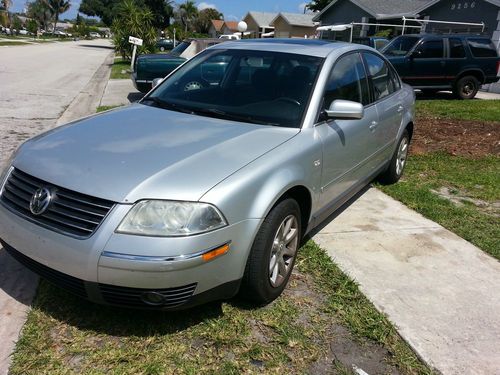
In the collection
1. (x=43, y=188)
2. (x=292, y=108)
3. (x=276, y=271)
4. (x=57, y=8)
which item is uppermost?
(x=57, y=8)

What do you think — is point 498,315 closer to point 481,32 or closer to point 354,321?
point 354,321

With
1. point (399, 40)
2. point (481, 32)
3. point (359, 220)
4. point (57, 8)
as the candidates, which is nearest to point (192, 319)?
point (359, 220)

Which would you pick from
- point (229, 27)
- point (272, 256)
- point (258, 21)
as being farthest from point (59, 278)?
point (229, 27)

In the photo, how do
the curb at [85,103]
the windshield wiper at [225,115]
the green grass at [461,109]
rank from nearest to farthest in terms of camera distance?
the windshield wiper at [225,115] < the curb at [85,103] < the green grass at [461,109]

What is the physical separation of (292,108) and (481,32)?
18.2m

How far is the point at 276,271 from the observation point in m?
3.11

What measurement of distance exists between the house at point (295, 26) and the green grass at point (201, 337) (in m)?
39.2

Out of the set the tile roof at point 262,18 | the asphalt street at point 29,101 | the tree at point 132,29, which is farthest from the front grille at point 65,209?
the tile roof at point 262,18

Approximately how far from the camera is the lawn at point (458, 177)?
15.5 feet

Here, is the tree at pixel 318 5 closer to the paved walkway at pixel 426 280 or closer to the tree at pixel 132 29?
the tree at pixel 132 29

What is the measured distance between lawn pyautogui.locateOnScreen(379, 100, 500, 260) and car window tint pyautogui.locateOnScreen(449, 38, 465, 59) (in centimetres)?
347

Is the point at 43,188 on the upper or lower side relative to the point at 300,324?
upper

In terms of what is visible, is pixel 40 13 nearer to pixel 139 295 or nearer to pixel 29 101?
pixel 29 101

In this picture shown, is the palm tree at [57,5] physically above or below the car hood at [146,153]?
above
